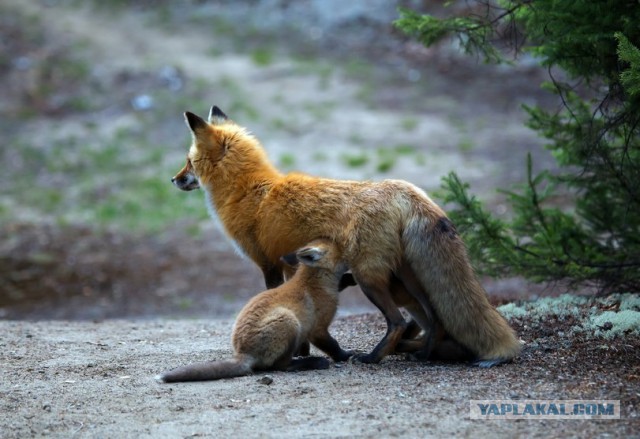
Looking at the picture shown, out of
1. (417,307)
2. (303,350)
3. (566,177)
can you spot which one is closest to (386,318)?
(417,307)

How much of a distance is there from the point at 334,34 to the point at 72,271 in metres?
13.0

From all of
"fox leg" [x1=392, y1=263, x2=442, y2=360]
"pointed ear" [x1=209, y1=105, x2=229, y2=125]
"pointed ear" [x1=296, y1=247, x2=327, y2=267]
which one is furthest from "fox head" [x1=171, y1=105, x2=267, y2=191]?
"fox leg" [x1=392, y1=263, x2=442, y2=360]

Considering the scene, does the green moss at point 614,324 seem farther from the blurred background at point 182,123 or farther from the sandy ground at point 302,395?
the blurred background at point 182,123

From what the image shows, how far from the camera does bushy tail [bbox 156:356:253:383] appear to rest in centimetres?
666

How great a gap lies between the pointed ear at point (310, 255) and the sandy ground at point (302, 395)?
96 cm

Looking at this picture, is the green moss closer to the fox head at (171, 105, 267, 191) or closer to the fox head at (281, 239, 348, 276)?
the fox head at (281, 239, 348, 276)

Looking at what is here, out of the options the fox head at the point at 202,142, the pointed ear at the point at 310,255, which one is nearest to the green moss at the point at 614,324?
the pointed ear at the point at 310,255

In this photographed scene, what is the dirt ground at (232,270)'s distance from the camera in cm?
588

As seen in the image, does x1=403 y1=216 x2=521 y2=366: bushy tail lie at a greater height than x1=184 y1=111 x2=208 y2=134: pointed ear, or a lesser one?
lesser

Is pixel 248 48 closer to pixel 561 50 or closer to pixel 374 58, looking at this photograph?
pixel 374 58

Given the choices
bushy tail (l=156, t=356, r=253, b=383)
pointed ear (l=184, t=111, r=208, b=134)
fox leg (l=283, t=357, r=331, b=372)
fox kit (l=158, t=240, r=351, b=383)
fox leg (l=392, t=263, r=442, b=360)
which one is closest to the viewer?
bushy tail (l=156, t=356, r=253, b=383)

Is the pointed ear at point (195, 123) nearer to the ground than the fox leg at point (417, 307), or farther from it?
farther from it

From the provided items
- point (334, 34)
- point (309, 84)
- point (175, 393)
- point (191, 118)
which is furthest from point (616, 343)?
point (334, 34)

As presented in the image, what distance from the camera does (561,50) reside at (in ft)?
24.6
